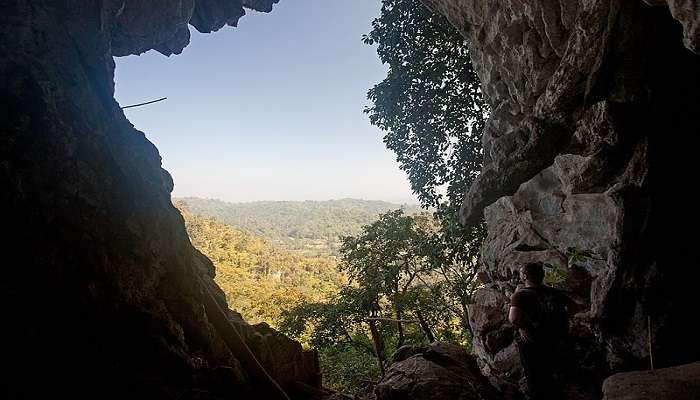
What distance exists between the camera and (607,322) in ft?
21.8

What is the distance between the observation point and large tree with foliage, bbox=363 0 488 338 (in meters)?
13.7

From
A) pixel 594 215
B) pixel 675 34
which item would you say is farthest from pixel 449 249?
pixel 675 34

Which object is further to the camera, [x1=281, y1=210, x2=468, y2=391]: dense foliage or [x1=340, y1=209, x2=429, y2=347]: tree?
[x1=340, y1=209, x2=429, y2=347]: tree

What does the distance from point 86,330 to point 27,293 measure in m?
0.92

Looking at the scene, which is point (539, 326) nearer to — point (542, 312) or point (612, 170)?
point (542, 312)

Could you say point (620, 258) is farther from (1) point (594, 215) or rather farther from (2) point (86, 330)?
(2) point (86, 330)

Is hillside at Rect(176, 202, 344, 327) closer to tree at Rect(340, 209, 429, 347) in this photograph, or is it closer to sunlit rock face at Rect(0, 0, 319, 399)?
tree at Rect(340, 209, 429, 347)

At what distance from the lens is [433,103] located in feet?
46.3

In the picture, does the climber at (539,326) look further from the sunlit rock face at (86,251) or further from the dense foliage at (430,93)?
the dense foliage at (430,93)

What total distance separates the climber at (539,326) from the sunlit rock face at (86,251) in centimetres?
444

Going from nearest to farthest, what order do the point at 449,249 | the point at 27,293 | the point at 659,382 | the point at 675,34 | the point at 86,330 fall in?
the point at 659,382
the point at 27,293
the point at 86,330
the point at 675,34
the point at 449,249

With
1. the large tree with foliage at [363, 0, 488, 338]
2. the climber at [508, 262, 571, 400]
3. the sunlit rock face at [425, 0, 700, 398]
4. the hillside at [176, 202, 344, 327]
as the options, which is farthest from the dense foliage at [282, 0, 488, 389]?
the hillside at [176, 202, 344, 327]

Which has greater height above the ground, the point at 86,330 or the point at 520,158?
the point at 520,158

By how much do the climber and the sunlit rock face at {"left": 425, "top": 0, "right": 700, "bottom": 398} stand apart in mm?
1232
